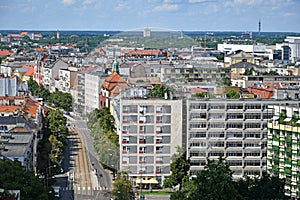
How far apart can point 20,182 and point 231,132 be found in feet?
20.3

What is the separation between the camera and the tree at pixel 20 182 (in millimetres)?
9776

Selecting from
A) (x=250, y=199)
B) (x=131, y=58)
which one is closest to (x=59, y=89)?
(x=131, y=58)

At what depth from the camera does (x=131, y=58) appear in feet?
79.9

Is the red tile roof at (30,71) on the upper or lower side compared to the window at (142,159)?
upper

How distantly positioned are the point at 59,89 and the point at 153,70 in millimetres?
9994

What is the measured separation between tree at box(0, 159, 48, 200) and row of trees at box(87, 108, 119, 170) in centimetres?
496

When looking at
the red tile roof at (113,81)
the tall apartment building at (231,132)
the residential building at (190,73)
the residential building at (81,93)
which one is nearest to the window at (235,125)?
the tall apartment building at (231,132)

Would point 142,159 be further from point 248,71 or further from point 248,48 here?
point 248,48

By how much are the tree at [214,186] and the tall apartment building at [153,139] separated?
13.0 feet

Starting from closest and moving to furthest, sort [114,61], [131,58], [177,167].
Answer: [177,167] → [114,61] → [131,58]

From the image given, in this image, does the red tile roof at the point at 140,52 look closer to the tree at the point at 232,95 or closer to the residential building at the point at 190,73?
the residential building at the point at 190,73

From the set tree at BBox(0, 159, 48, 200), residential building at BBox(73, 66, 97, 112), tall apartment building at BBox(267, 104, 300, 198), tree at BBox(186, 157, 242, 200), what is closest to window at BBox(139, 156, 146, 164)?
Answer: tall apartment building at BBox(267, 104, 300, 198)

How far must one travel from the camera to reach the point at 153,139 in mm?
15164

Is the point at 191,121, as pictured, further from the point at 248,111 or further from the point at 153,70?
the point at 153,70
